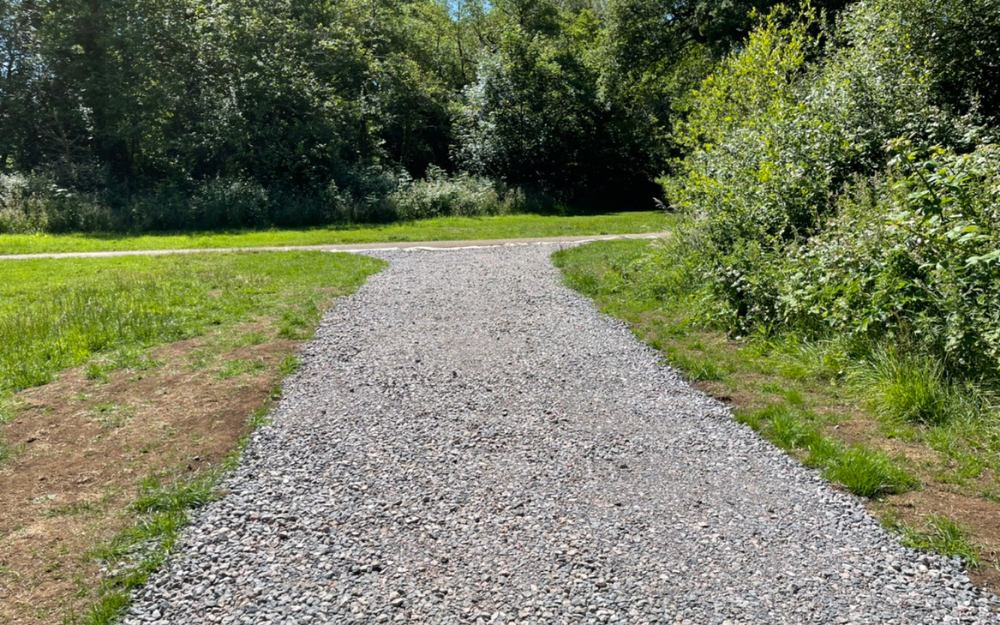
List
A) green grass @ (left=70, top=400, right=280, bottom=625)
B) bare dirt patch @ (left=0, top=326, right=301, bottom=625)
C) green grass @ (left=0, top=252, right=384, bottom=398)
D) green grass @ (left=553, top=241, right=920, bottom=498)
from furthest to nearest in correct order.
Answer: green grass @ (left=0, top=252, right=384, bottom=398), green grass @ (left=553, top=241, right=920, bottom=498), bare dirt patch @ (left=0, top=326, right=301, bottom=625), green grass @ (left=70, top=400, right=280, bottom=625)

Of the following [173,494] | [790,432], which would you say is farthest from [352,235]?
[790,432]

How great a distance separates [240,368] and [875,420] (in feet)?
18.3

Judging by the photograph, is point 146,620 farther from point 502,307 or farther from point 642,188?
point 642,188

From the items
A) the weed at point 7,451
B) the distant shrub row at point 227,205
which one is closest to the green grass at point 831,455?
the weed at point 7,451

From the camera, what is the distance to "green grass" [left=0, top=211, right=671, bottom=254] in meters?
16.7

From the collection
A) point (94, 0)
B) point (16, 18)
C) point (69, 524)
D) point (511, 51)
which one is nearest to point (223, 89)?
point (94, 0)

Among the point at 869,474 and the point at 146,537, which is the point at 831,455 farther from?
the point at 146,537

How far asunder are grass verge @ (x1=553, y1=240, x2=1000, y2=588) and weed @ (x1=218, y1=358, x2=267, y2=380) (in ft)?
13.4

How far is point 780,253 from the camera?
7891mm

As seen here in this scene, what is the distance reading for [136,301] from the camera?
31.4ft

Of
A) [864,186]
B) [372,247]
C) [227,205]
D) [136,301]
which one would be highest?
[227,205]

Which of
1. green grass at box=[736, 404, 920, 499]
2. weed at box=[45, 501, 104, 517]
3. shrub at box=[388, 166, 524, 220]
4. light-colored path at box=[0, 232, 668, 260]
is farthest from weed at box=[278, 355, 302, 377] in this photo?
shrub at box=[388, 166, 524, 220]

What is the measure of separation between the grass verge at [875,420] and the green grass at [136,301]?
15.9 feet

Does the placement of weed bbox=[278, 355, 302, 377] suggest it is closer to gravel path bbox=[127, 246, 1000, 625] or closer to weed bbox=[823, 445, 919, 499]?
gravel path bbox=[127, 246, 1000, 625]
